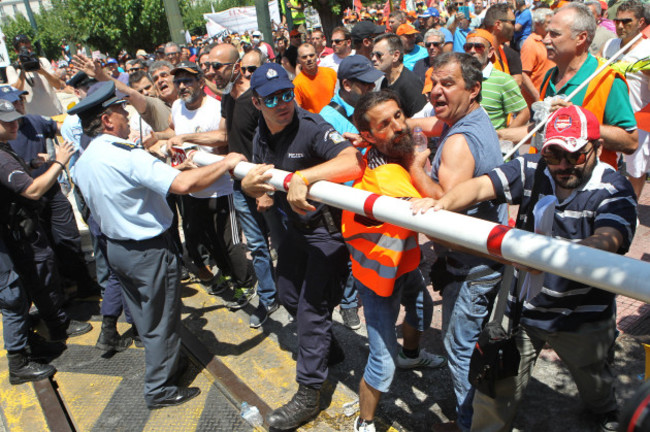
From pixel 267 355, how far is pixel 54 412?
1.54 meters

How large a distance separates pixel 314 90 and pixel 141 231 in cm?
324

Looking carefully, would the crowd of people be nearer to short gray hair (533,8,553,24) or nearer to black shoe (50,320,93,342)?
black shoe (50,320,93,342)

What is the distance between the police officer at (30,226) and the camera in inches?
153

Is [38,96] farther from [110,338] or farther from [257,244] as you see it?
[257,244]

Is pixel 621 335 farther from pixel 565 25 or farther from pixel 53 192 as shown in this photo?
pixel 53 192

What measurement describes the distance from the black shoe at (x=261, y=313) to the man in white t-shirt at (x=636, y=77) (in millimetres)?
3401

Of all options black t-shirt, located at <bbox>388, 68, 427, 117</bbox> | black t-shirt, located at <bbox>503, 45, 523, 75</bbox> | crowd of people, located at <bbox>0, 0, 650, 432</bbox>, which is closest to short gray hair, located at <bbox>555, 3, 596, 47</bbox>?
crowd of people, located at <bbox>0, 0, 650, 432</bbox>

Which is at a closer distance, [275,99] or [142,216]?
[275,99]

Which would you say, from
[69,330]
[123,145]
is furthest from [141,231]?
[69,330]

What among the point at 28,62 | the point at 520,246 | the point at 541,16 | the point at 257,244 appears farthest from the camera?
the point at 541,16

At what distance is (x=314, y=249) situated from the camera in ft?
10.4

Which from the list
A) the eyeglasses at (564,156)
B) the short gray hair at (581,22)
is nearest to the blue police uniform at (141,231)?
the eyeglasses at (564,156)

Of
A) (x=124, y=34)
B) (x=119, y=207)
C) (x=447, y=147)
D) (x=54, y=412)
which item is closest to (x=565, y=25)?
(x=447, y=147)

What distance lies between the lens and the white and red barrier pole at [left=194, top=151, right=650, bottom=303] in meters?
1.48
